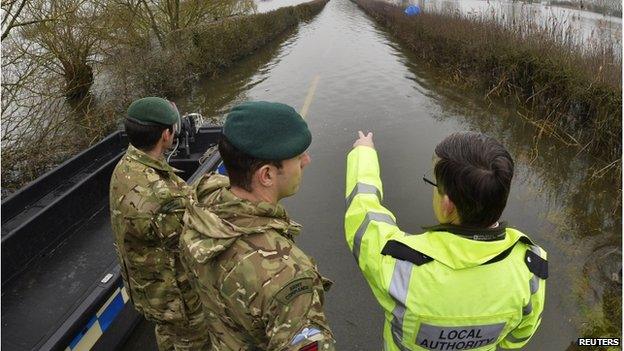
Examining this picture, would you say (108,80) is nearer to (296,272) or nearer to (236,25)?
(236,25)

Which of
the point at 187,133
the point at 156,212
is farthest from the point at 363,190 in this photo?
the point at 187,133

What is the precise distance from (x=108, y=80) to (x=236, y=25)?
868cm

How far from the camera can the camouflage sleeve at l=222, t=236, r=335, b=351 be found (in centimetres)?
138

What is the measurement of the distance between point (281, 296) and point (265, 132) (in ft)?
1.84

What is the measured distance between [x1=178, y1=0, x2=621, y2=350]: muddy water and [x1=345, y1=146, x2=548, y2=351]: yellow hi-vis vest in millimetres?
100


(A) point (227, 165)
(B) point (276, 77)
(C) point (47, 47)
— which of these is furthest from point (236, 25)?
(A) point (227, 165)

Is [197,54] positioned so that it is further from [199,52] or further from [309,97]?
[309,97]

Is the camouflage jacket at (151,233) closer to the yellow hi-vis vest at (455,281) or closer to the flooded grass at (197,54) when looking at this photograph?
the yellow hi-vis vest at (455,281)

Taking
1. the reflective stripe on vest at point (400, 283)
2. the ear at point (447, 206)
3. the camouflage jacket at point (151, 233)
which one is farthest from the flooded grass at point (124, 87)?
the ear at point (447, 206)

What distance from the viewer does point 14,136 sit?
21.0ft

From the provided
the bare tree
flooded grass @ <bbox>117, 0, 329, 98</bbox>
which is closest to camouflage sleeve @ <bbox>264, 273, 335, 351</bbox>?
flooded grass @ <bbox>117, 0, 329, 98</bbox>

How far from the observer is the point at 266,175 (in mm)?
1510

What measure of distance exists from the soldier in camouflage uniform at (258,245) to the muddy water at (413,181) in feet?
2.26

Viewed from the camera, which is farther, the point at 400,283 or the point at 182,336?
the point at 182,336
